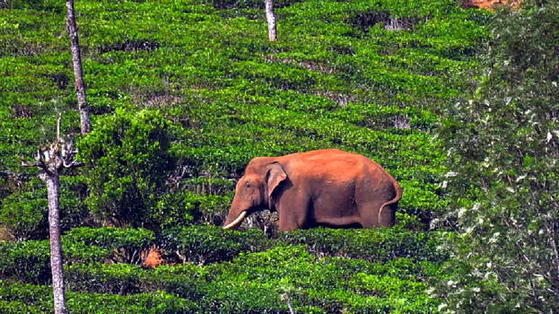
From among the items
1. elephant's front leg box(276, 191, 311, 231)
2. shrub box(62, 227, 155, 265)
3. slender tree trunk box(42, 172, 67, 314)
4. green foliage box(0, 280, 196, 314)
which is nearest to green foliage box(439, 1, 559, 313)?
green foliage box(0, 280, 196, 314)

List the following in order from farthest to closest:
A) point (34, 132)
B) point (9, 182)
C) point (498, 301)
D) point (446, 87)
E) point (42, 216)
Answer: point (446, 87) < point (34, 132) < point (9, 182) < point (42, 216) < point (498, 301)

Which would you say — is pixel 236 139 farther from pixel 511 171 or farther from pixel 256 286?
pixel 511 171

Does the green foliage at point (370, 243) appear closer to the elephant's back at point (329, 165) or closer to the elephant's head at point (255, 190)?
the elephant's head at point (255, 190)

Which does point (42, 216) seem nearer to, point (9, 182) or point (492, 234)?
point (9, 182)

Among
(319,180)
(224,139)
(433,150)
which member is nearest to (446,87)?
(433,150)

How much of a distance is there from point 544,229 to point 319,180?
12346 mm

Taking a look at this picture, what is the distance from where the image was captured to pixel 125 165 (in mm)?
32500

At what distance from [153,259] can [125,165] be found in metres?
2.70

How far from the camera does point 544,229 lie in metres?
20.2

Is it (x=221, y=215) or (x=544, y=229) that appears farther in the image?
(x=221, y=215)

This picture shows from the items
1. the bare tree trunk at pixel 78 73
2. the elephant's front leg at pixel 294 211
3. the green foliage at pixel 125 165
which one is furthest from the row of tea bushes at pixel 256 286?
the bare tree trunk at pixel 78 73

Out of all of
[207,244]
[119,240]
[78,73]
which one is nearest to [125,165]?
[119,240]

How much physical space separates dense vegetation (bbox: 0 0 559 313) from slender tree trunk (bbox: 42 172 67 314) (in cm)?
235

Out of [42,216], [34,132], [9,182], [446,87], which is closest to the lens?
[42,216]
